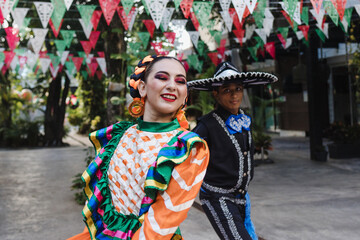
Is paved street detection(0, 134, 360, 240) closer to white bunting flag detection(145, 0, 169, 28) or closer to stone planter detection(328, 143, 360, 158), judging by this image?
stone planter detection(328, 143, 360, 158)

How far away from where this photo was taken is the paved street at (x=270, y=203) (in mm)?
4822

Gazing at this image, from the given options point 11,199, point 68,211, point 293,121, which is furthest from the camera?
point 293,121

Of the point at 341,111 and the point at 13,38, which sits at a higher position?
the point at 13,38

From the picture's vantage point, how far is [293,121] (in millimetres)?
17281

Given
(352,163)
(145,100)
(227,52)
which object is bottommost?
(352,163)

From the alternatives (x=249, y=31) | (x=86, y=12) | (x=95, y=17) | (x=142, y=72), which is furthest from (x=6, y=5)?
(x=249, y=31)

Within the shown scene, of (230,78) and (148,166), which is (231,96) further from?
(148,166)

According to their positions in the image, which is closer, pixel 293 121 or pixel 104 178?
pixel 104 178

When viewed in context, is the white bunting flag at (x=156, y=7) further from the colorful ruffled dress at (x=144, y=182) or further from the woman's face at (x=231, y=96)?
the colorful ruffled dress at (x=144, y=182)

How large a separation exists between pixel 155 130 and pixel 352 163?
897cm

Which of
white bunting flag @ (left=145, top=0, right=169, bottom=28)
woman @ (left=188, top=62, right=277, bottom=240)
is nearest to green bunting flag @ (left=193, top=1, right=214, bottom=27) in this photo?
white bunting flag @ (left=145, top=0, right=169, bottom=28)

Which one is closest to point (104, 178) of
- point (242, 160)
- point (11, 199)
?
point (242, 160)

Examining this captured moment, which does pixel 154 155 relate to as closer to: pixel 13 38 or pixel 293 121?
pixel 13 38

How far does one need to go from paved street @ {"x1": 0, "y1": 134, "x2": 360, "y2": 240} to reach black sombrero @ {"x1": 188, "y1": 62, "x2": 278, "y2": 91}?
7.11 feet
